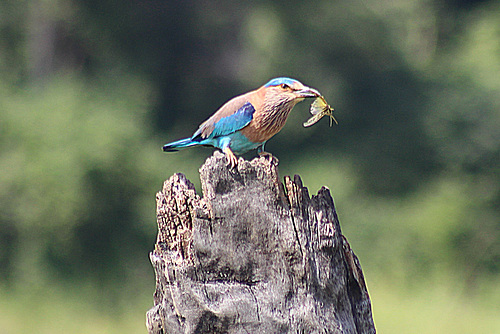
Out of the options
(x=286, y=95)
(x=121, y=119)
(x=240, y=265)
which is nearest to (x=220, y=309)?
(x=240, y=265)

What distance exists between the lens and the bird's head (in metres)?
3.10

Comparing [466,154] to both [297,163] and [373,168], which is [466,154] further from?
[297,163]

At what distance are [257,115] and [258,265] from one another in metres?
0.80

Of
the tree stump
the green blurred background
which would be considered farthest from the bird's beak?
the green blurred background

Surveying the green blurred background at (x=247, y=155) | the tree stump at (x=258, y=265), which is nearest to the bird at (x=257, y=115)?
the tree stump at (x=258, y=265)

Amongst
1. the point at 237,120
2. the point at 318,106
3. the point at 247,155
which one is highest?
the point at 247,155

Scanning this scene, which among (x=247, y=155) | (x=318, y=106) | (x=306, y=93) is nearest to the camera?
(x=306, y=93)

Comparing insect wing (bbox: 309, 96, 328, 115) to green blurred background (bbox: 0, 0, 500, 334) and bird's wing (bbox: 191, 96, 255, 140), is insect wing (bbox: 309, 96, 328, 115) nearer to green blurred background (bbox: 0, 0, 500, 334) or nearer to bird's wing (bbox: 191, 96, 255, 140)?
bird's wing (bbox: 191, 96, 255, 140)

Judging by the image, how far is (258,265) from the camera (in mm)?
2650

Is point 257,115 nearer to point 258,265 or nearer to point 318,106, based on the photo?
point 318,106

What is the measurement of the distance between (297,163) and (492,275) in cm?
406

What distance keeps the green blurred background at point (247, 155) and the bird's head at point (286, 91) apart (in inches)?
274

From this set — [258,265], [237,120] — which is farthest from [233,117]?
[258,265]

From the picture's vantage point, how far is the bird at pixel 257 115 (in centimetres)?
311
